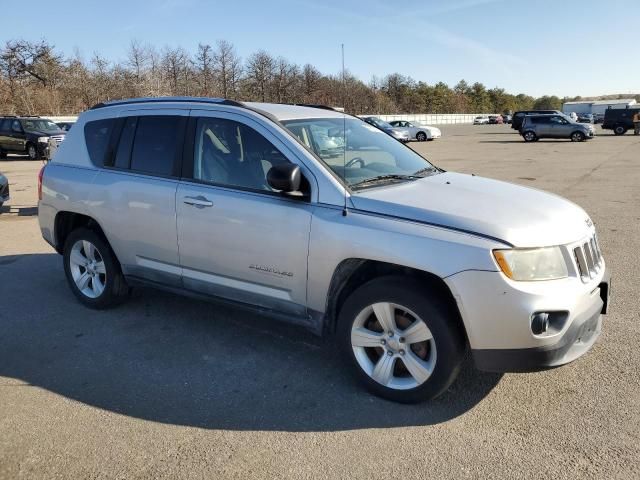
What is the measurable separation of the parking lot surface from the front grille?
2.62 ft

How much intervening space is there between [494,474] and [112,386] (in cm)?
250

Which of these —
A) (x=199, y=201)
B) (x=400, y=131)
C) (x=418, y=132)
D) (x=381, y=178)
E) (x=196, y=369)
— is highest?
(x=381, y=178)

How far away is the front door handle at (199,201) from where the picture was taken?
3904 millimetres

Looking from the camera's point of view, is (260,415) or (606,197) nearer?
(260,415)

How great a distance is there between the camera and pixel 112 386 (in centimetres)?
358

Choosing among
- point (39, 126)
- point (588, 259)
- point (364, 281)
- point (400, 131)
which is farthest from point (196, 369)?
point (400, 131)

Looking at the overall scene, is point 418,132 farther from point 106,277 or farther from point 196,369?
point 196,369

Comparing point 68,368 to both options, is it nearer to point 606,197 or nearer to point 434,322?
point 434,322

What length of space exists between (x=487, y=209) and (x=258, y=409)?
6.18ft

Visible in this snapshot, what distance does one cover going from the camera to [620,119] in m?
40.9

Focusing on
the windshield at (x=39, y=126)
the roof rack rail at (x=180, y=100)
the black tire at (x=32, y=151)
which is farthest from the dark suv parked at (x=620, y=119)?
the roof rack rail at (x=180, y=100)

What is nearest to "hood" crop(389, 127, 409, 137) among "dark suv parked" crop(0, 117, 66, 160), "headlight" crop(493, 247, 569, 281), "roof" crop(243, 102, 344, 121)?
"dark suv parked" crop(0, 117, 66, 160)

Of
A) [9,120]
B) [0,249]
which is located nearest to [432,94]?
[9,120]

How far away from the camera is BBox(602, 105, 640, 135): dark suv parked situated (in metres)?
40.7
